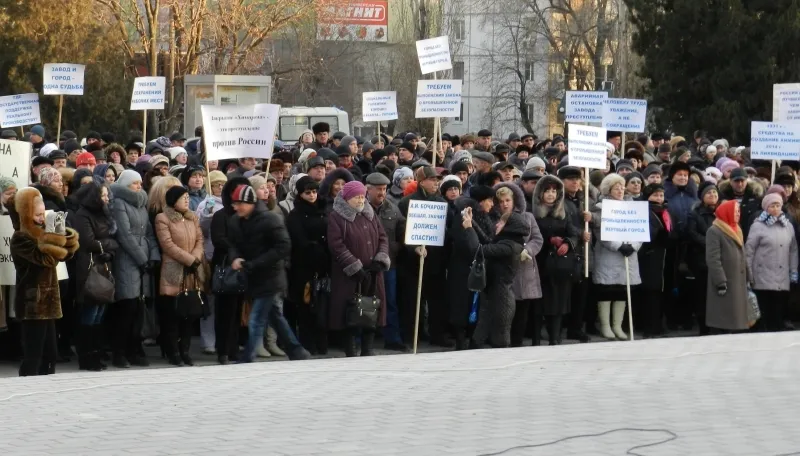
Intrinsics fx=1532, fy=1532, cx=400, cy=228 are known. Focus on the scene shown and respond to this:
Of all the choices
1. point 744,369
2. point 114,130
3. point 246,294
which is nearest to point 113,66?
point 114,130

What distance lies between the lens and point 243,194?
14.0 meters

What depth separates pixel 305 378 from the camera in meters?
12.2

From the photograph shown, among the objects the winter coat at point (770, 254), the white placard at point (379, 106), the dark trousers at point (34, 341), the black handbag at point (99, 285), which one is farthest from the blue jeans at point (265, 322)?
the white placard at point (379, 106)

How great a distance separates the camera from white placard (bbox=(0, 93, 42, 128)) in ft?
70.5

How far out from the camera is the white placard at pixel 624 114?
69.1 ft

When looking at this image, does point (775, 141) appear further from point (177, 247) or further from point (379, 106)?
point (177, 247)

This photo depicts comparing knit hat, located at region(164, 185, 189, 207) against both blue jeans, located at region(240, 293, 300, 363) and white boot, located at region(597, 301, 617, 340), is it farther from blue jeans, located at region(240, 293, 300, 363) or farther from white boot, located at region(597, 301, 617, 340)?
white boot, located at region(597, 301, 617, 340)

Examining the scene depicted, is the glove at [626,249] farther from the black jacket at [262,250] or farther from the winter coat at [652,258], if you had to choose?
the black jacket at [262,250]

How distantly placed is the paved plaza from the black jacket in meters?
0.83

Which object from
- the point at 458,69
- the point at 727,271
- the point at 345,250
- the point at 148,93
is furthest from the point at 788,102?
the point at 458,69

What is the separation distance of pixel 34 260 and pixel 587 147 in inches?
253

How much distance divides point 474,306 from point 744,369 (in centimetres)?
368

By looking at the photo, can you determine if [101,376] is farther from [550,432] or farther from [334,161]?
[334,161]

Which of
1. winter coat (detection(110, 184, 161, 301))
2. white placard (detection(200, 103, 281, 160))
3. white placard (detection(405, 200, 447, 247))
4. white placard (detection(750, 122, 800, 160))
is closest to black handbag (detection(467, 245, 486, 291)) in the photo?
white placard (detection(405, 200, 447, 247))
